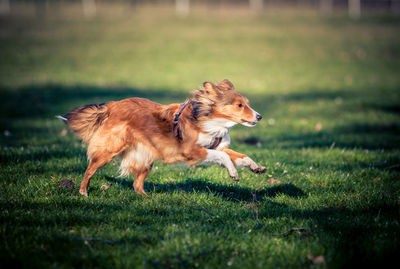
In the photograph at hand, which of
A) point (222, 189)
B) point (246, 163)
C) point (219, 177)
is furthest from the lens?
point (219, 177)

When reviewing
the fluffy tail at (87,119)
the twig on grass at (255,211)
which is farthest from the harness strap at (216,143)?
the fluffy tail at (87,119)

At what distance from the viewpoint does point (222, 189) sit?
6.09 metres

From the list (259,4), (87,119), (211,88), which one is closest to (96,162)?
(87,119)

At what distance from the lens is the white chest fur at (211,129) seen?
533 centimetres

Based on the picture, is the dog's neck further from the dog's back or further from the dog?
the dog's back

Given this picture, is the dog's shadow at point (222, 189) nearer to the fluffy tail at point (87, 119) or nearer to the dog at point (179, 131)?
the dog at point (179, 131)

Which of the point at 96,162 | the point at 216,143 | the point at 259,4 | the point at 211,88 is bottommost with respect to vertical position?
the point at 96,162

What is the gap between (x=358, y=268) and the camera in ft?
12.6

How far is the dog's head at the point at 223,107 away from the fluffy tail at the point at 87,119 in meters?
1.41

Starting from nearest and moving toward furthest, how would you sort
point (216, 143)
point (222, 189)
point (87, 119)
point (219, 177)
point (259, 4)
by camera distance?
point (216, 143), point (87, 119), point (222, 189), point (219, 177), point (259, 4)

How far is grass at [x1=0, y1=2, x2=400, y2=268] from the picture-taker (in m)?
4.09

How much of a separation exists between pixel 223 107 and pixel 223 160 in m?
0.73

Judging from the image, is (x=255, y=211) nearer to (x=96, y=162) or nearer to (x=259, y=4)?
(x=96, y=162)

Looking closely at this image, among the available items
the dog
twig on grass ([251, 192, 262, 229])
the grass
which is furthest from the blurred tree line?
twig on grass ([251, 192, 262, 229])
